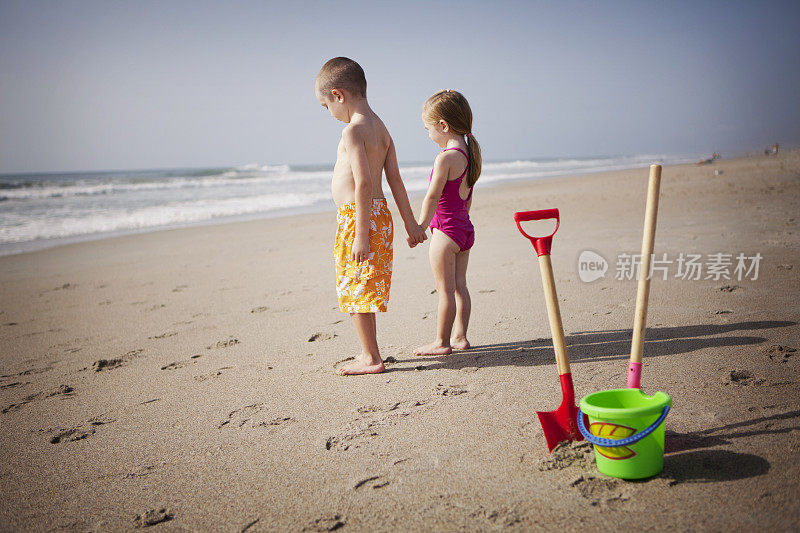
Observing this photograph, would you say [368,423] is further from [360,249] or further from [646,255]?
[646,255]

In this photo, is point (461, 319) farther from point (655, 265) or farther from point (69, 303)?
point (69, 303)

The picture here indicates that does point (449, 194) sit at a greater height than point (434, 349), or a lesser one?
greater

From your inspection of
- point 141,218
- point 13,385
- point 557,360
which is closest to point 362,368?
point 557,360

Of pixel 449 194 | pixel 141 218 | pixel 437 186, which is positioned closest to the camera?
pixel 437 186

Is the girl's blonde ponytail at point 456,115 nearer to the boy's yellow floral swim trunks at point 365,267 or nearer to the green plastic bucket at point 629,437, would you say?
the boy's yellow floral swim trunks at point 365,267

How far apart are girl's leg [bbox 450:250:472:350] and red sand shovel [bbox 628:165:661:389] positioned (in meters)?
1.48

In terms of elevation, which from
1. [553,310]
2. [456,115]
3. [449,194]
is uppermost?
[456,115]

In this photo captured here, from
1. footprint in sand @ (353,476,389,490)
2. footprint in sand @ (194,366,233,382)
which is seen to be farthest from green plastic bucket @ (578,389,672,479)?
footprint in sand @ (194,366,233,382)

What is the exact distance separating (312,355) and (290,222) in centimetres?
793

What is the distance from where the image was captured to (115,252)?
8.42 meters

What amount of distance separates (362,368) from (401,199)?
104 cm

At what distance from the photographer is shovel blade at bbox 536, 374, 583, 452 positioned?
6.68ft

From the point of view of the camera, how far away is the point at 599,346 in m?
3.22

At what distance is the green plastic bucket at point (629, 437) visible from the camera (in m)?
1.70
